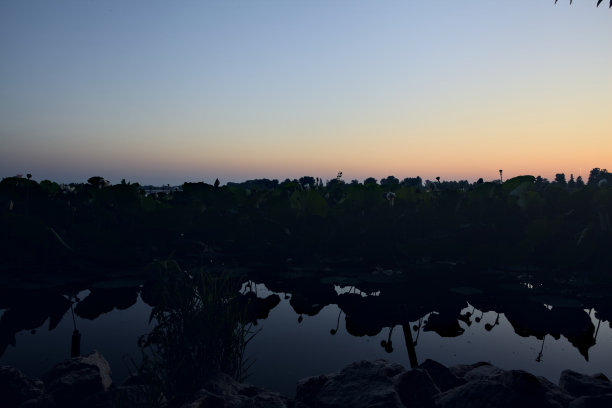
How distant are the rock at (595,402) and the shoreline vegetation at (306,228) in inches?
181

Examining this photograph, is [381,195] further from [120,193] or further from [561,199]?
[120,193]

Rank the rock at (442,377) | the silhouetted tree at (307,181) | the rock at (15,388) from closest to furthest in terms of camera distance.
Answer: the rock at (15,388) → the rock at (442,377) → the silhouetted tree at (307,181)

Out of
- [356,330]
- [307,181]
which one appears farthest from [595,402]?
[307,181]

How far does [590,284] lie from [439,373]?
4.86 meters

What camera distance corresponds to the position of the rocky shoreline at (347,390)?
290 cm

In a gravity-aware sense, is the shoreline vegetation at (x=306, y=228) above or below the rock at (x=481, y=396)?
above

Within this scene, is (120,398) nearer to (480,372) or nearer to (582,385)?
(480,372)

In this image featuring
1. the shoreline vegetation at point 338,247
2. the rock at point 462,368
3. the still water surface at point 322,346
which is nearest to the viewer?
the rock at point 462,368

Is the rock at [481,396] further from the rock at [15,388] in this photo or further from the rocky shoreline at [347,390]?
the rock at [15,388]

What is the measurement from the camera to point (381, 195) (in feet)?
28.7

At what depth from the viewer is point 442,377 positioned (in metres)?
3.55

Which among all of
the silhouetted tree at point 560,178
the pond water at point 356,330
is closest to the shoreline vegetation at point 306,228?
the pond water at point 356,330

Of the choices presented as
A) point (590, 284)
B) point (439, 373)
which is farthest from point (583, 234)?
point (439, 373)

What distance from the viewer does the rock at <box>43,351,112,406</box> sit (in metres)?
3.19
